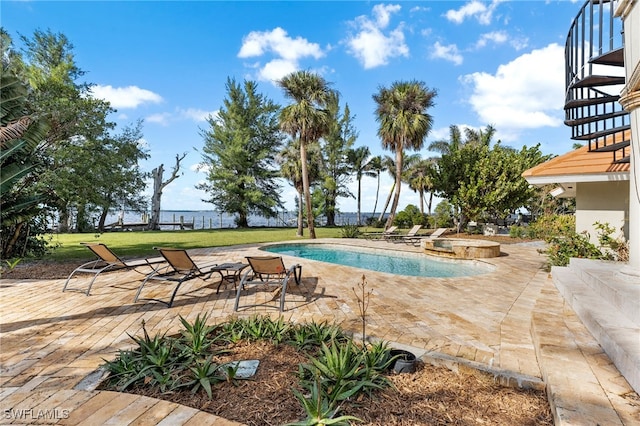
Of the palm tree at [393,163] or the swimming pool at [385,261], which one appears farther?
the palm tree at [393,163]

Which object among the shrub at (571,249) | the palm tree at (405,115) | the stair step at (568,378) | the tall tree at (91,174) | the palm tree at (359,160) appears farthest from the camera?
the palm tree at (359,160)

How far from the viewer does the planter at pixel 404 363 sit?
9.66 feet

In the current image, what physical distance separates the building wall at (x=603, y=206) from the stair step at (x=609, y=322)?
10.5ft

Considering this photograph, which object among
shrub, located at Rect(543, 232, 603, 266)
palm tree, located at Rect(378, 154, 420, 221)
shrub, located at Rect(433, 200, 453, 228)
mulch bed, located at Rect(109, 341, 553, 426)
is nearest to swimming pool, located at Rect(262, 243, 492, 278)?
shrub, located at Rect(543, 232, 603, 266)

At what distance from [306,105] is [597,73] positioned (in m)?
13.7

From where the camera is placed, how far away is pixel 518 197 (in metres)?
19.4

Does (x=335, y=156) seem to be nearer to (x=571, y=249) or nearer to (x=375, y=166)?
(x=375, y=166)

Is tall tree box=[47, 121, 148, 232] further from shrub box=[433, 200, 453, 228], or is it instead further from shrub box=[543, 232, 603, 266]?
shrub box=[433, 200, 453, 228]

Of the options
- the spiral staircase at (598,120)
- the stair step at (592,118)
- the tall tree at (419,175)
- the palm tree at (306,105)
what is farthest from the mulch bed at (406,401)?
the tall tree at (419,175)

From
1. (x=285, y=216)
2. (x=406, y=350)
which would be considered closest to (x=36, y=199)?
(x=406, y=350)

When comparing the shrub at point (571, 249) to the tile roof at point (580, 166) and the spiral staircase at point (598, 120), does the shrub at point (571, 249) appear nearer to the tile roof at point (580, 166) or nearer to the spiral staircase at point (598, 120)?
the spiral staircase at point (598, 120)

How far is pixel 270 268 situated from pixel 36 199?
699 cm

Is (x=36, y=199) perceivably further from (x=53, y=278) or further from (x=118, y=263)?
(x=118, y=263)

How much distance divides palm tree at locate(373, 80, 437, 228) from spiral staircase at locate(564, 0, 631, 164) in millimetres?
14964
